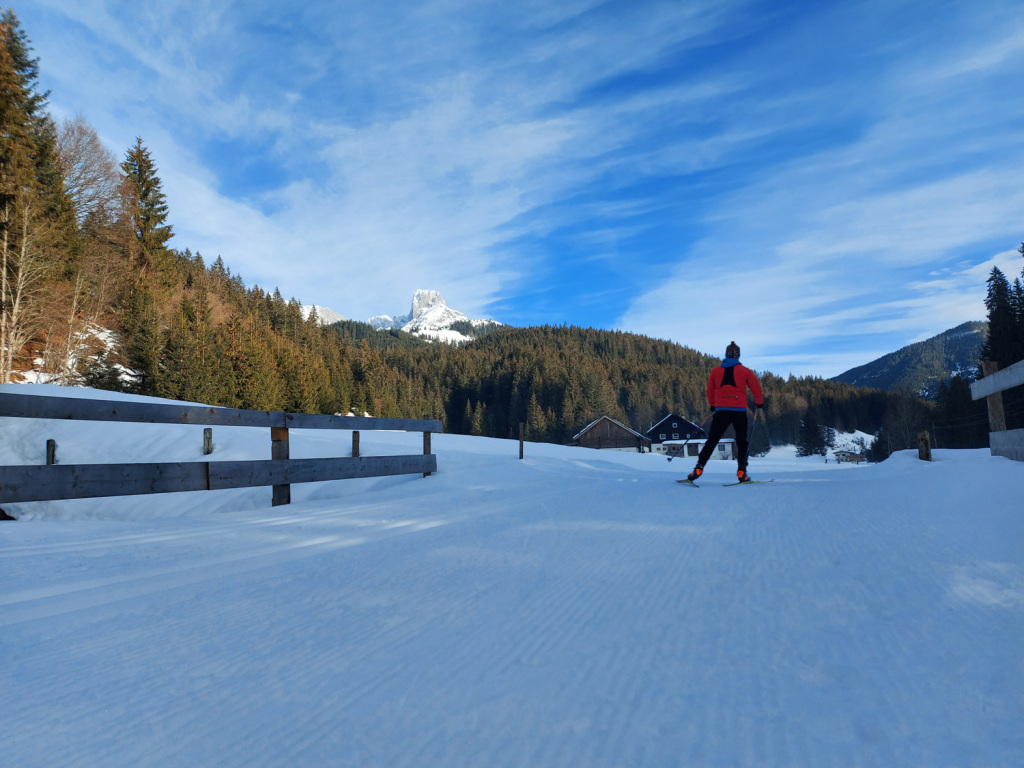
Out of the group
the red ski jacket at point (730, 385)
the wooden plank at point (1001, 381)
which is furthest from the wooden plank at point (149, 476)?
the wooden plank at point (1001, 381)

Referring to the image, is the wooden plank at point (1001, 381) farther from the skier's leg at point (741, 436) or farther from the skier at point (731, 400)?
the skier's leg at point (741, 436)

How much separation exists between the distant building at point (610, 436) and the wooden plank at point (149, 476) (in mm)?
55910

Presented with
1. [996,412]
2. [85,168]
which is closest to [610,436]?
[85,168]

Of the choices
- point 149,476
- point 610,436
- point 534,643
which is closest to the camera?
point 534,643

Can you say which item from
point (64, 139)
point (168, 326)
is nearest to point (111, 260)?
point (168, 326)

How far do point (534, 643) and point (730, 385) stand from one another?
20.3 ft

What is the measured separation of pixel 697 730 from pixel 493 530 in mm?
2794

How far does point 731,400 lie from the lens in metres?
7.28

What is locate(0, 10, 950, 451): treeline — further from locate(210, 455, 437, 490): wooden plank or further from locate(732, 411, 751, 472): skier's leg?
locate(732, 411, 751, 472): skier's leg

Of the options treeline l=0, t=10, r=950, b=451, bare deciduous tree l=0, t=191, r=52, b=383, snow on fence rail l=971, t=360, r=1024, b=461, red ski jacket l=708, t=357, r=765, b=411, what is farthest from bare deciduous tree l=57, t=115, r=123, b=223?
snow on fence rail l=971, t=360, r=1024, b=461

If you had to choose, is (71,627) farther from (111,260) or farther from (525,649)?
(111,260)

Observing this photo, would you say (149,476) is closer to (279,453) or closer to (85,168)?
(279,453)

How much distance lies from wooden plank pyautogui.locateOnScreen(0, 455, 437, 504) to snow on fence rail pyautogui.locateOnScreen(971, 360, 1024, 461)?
7.26 metres

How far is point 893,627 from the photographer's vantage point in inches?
73.2
